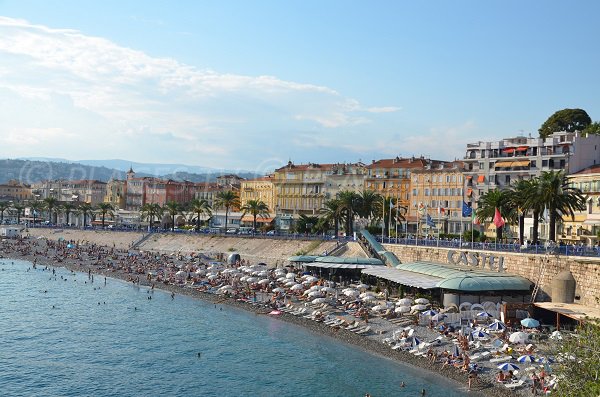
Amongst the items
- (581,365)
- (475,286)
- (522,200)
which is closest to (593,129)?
(522,200)

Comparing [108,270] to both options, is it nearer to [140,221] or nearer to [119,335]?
[119,335]

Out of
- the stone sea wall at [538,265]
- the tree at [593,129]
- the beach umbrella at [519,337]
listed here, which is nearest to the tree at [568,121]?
the tree at [593,129]

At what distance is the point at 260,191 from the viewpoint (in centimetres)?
12469

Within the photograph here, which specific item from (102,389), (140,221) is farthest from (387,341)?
(140,221)

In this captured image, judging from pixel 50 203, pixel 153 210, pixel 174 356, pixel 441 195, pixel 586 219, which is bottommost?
pixel 174 356

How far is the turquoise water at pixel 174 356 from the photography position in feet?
110

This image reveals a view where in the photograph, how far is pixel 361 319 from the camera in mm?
47000

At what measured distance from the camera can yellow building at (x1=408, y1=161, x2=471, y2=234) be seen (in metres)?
87.1

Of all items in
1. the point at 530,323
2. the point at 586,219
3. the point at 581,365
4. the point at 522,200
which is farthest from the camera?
the point at 586,219

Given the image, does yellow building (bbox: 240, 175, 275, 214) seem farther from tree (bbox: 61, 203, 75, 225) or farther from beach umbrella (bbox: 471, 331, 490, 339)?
beach umbrella (bbox: 471, 331, 490, 339)

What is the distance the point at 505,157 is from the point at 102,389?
195ft

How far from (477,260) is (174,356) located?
2579 cm

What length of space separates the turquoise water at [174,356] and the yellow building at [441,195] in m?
41.1

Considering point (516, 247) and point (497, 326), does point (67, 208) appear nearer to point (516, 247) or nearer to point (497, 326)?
point (516, 247)
